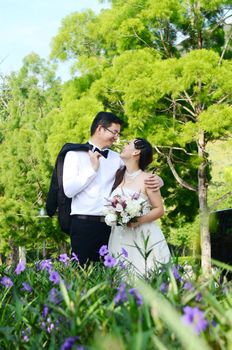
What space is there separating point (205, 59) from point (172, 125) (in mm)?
2452

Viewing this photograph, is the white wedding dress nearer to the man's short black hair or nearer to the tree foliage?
the man's short black hair

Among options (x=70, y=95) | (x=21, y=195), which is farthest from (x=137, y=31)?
(x=21, y=195)

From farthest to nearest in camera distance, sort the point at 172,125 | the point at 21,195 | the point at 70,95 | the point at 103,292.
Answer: the point at 21,195
the point at 70,95
the point at 172,125
the point at 103,292

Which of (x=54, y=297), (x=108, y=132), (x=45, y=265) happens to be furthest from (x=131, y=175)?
(x=54, y=297)

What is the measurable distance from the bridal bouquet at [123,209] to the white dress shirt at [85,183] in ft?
0.36

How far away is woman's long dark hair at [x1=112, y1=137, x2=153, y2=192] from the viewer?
5.39m

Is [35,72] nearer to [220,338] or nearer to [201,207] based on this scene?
[201,207]

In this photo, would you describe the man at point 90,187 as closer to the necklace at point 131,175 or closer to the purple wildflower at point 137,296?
the necklace at point 131,175

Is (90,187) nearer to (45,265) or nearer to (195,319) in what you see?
(45,265)

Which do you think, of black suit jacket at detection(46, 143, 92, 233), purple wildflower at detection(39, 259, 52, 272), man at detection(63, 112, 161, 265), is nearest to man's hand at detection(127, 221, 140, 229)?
man at detection(63, 112, 161, 265)

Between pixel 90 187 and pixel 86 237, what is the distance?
1.23ft

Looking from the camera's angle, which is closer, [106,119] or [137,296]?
[137,296]

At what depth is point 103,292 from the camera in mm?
2834

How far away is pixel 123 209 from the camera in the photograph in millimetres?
5129
